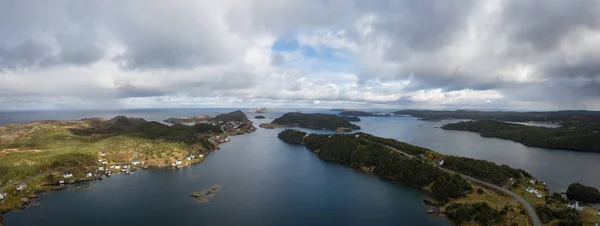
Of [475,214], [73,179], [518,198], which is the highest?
[518,198]

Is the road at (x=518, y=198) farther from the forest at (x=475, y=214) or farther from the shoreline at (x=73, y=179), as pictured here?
the shoreline at (x=73, y=179)

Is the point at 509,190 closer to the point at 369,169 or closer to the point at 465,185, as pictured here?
the point at 465,185

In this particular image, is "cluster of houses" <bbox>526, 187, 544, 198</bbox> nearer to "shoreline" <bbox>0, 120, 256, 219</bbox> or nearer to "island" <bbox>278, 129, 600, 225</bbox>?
"island" <bbox>278, 129, 600, 225</bbox>

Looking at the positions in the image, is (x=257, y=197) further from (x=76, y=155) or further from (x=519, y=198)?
(x=76, y=155)

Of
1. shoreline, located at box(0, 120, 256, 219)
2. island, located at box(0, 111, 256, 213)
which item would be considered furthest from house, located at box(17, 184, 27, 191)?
shoreline, located at box(0, 120, 256, 219)

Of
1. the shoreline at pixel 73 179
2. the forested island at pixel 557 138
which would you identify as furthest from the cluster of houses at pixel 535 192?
the forested island at pixel 557 138

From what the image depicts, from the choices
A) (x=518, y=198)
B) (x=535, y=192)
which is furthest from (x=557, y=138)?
(x=518, y=198)
